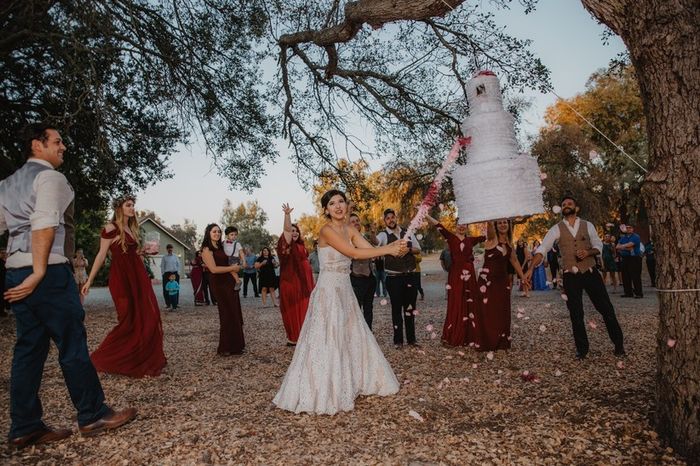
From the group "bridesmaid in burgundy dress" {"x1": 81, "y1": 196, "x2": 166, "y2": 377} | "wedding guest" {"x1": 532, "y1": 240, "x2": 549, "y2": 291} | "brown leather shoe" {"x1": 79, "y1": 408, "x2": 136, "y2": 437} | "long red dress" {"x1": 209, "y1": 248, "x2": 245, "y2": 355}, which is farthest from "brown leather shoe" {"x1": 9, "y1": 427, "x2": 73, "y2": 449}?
"wedding guest" {"x1": 532, "y1": 240, "x2": 549, "y2": 291}

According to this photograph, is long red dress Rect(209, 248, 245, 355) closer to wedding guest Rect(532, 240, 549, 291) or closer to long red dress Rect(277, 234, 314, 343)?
long red dress Rect(277, 234, 314, 343)

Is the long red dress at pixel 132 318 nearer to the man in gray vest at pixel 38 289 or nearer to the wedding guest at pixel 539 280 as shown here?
the man in gray vest at pixel 38 289

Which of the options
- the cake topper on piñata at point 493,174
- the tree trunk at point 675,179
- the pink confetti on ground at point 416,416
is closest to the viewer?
the cake topper on piñata at point 493,174

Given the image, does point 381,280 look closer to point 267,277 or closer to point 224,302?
point 267,277

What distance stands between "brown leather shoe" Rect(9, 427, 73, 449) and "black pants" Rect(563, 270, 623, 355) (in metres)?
5.57

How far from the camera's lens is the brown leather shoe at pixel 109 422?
4.03m

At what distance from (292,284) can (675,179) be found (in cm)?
628

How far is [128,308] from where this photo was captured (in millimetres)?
6625

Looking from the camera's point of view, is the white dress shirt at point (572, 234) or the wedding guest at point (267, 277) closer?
the white dress shirt at point (572, 234)

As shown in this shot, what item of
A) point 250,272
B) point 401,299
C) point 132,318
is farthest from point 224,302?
point 250,272

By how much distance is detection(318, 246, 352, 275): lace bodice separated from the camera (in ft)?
16.6

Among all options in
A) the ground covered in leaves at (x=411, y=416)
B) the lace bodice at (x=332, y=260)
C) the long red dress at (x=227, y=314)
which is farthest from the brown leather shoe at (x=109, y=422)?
the long red dress at (x=227, y=314)

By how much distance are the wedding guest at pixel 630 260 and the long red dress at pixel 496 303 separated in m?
8.41

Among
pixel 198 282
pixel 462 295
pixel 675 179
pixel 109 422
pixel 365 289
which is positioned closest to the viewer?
pixel 675 179
